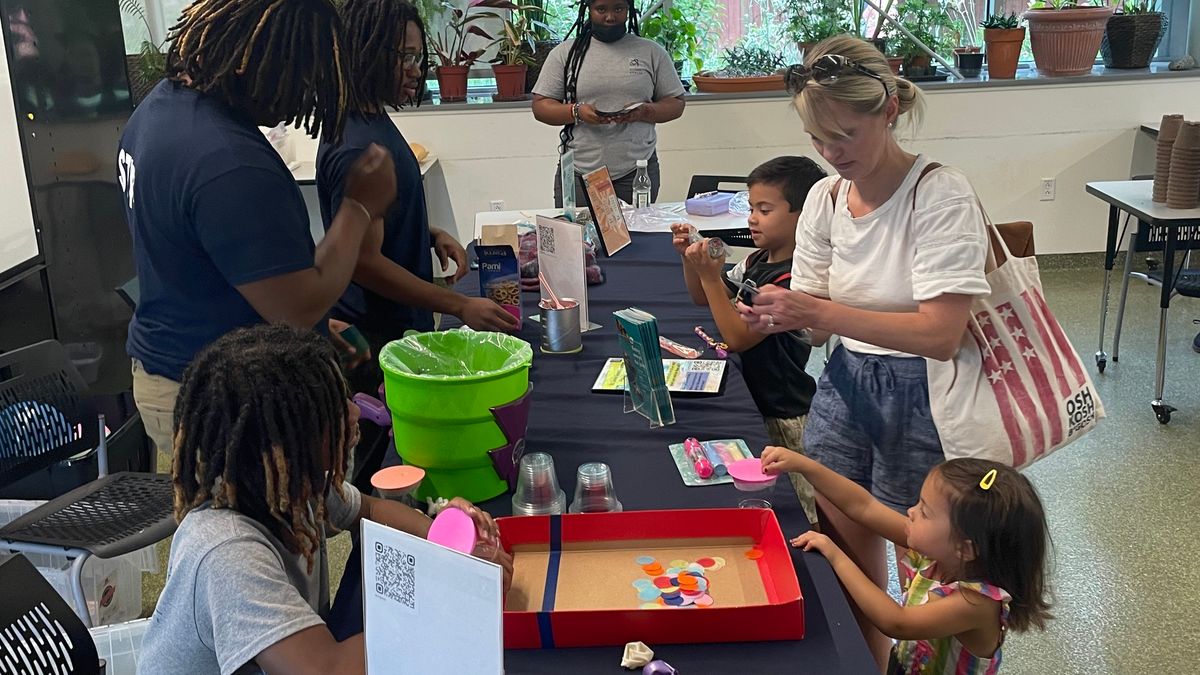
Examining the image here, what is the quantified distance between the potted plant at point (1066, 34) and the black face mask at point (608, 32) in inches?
94.4

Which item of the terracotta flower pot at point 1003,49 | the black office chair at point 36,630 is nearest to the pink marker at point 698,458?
the black office chair at point 36,630

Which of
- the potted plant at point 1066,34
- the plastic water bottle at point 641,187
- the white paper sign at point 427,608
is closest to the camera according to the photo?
the white paper sign at point 427,608

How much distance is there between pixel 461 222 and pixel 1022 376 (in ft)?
13.2

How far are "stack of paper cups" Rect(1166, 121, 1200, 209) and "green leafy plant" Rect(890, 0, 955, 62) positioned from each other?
1.94 meters

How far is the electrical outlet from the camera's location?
5395 mm

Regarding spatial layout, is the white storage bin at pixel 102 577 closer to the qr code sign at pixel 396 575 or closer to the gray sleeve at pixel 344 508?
the gray sleeve at pixel 344 508

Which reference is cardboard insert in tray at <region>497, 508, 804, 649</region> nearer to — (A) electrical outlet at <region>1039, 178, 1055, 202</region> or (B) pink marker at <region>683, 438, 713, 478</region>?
(B) pink marker at <region>683, 438, 713, 478</region>

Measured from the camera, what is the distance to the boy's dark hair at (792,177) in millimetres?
2490

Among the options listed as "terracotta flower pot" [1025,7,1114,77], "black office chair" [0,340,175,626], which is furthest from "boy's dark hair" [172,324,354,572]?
"terracotta flower pot" [1025,7,1114,77]

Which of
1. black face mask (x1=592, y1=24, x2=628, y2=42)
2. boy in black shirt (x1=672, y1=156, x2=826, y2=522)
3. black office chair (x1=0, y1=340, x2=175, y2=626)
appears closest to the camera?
black office chair (x1=0, y1=340, x2=175, y2=626)

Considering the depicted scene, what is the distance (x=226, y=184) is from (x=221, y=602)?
2.22 feet

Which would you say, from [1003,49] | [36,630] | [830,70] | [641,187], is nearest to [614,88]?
[641,187]

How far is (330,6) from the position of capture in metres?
1.74

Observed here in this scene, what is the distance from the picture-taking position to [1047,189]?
541 centimetres
